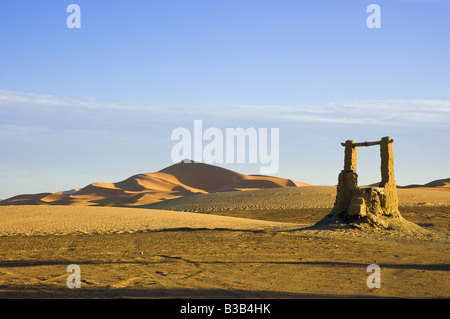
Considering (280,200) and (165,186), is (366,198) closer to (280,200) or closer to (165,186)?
(280,200)

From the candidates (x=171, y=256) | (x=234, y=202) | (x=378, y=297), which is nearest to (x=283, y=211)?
(x=234, y=202)

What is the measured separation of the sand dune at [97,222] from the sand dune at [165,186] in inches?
1074

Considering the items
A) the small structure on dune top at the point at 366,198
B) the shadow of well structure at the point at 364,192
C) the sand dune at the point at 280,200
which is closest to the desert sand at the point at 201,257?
the small structure on dune top at the point at 366,198

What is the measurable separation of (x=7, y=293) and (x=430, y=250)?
12.2 m

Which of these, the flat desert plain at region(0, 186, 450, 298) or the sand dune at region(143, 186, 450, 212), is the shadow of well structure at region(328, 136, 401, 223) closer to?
the flat desert plain at region(0, 186, 450, 298)

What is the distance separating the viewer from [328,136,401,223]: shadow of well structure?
1919cm

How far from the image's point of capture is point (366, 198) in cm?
1917

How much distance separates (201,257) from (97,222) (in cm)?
1288

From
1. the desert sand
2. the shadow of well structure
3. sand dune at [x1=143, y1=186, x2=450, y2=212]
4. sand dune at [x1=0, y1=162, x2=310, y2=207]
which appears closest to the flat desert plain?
the desert sand

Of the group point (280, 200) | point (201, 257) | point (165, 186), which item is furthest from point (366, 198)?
point (165, 186)

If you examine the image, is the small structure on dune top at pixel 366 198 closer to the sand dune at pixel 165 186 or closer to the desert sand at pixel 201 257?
the desert sand at pixel 201 257

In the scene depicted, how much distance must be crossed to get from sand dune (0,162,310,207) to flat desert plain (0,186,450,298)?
115 feet

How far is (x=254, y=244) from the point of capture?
16.9 metres

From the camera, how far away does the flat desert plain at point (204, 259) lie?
376 inches
